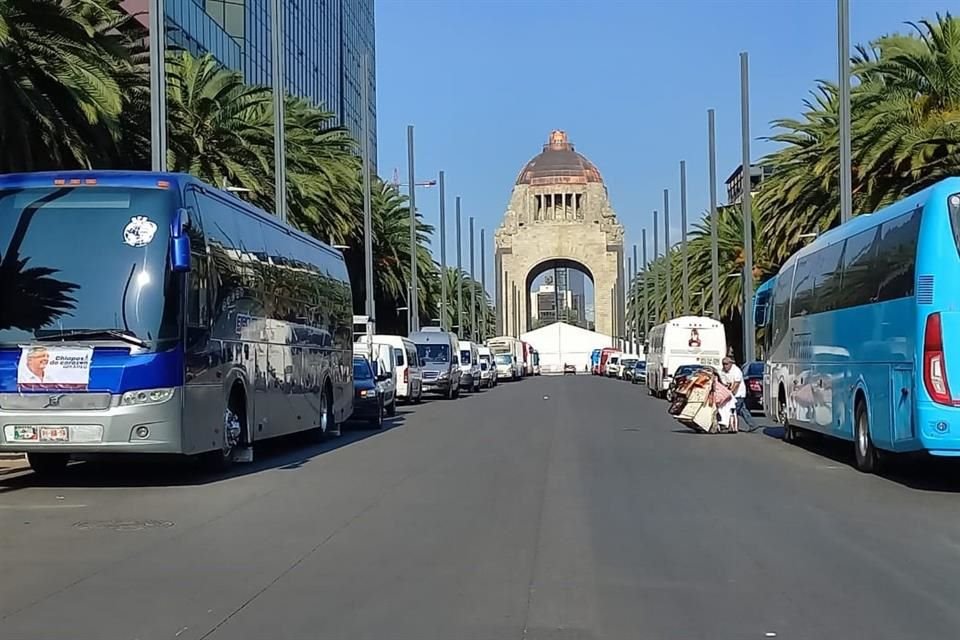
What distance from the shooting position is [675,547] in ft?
35.1

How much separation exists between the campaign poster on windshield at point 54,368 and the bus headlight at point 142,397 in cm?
47

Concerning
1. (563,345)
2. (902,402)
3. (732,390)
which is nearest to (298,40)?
(732,390)

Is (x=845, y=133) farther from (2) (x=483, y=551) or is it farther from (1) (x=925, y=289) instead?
(2) (x=483, y=551)

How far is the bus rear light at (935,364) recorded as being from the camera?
46.4 ft

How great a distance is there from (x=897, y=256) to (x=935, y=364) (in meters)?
1.78

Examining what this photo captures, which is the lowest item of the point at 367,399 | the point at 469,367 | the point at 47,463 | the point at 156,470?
the point at 156,470

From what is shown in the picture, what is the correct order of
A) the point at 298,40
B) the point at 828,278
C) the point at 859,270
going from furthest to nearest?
the point at 298,40 → the point at 828,278 → the point at 859,270

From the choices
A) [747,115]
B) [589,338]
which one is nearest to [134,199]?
[747,115]

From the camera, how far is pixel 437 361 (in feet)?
163

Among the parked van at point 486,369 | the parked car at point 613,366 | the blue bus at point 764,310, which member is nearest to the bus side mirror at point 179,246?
the blue bus at point 764,310

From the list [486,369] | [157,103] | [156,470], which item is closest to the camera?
[156,470]

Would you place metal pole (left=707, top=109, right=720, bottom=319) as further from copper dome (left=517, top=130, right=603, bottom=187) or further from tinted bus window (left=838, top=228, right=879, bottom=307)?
copper dome (left=517, top=130, right=603, bottom=187)

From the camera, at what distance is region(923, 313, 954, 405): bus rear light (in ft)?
46.4

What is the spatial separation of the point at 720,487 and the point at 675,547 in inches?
204
